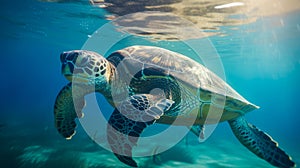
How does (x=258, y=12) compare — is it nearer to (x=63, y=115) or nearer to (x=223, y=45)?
(x=223, y=45)

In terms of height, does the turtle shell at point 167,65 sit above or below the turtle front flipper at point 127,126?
above

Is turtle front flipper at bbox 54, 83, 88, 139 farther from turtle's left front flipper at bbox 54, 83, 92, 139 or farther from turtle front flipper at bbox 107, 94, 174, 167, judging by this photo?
turtle front flipper at bbox 107, 94, 174, 167

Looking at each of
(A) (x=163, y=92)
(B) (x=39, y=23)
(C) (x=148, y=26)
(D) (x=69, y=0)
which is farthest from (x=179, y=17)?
(B) (x=39, y=23)

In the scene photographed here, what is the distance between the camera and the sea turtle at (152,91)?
3521 mm

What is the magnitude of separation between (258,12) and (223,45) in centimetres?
791

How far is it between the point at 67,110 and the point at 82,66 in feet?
4.85

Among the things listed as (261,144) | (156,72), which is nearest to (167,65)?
(156,72)

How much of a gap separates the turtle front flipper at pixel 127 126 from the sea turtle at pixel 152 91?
0.03 m

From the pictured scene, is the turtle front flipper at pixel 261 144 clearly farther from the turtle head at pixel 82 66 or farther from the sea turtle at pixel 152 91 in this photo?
the turtle head at pixel 82 66

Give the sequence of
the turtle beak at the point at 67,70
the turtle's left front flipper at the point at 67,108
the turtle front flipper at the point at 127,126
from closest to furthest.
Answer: the turtle front flipper at the point at 127,126 → the turtle beak at the point at 67,70 → the turtle's left front flipper at the point at 67,108

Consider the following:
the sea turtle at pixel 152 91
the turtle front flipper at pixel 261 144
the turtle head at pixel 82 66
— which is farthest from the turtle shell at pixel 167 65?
the turtle front flipper at pixel 261 144

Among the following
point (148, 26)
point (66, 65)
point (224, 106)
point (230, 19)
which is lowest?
point (224, 106)

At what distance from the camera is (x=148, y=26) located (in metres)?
14.4

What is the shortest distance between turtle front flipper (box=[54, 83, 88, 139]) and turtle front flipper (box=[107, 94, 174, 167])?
1384 millimetres
